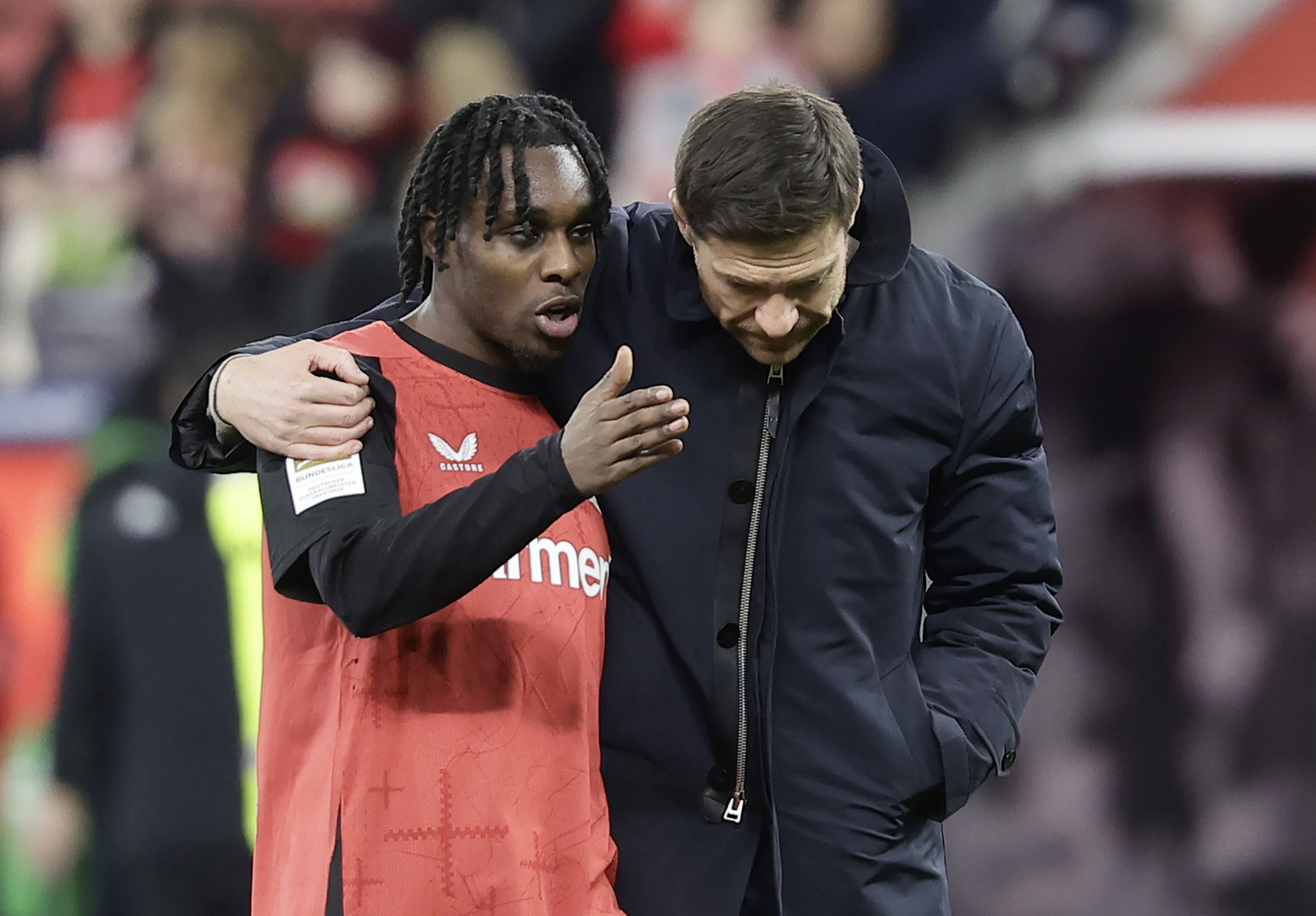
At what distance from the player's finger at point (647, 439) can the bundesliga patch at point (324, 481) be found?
0.29m

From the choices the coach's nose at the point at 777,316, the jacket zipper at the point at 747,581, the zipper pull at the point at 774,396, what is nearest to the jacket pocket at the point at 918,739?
the jacket zipper at the point at 747,581

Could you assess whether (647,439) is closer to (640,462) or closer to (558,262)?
(640,462)

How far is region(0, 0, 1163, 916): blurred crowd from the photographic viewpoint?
14.7ft

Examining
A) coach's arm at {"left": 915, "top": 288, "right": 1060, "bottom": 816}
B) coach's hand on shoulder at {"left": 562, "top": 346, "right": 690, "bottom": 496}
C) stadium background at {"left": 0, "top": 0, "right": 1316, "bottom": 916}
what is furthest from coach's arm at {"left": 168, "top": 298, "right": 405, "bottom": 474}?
stadium background at {"left": 0, "top": 0, "right": 1316, "bottom": 916}

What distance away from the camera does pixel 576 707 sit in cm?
184

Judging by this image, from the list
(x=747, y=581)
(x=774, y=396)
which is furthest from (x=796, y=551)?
(x=774, y=396)

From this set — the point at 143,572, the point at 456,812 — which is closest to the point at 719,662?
the point at 456,812

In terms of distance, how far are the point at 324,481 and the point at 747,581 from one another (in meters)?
0.49

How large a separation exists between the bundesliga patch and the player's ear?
326 millimetres

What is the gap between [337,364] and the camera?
175cm

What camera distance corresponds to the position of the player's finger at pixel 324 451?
1678 mm

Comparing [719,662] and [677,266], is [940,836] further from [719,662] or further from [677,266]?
[677,266]

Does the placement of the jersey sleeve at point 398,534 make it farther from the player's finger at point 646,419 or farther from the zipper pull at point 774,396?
the zipper pull at point 774,396

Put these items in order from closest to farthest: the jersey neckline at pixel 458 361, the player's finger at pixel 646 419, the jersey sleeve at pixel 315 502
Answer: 1. the player's finger at pixel 646 419
2. the jersey sleeve at pixel 315 502
3. the jersey neckline at pixel 458 361
